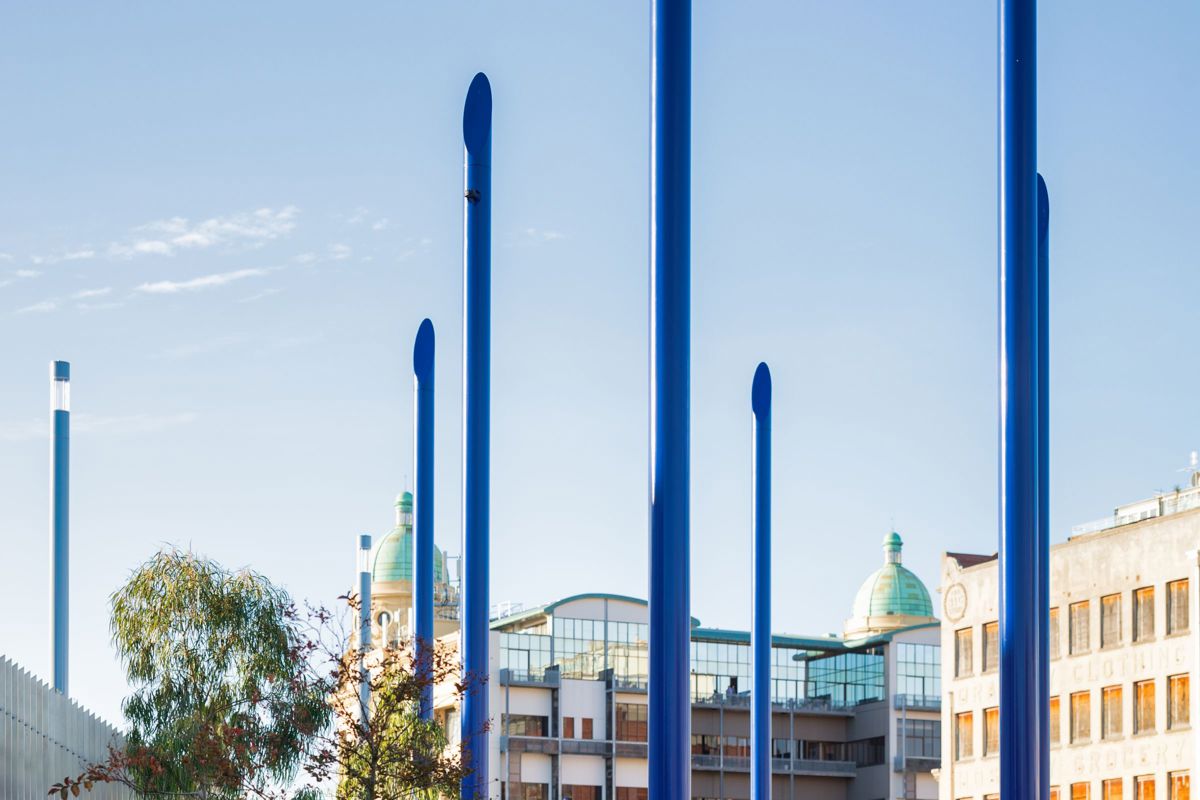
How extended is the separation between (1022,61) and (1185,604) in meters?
46.8

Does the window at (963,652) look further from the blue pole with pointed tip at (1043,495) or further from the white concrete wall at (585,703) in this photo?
the blue pole with pointed tip at (1043,495)

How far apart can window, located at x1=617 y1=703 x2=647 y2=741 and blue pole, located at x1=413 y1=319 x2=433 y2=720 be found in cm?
7474

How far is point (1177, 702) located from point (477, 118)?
4598 centimetres

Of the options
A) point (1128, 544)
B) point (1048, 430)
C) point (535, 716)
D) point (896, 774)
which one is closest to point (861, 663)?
point (896, 774)

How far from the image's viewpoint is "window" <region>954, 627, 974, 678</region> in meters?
79.1

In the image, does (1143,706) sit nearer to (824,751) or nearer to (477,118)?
(824,751)

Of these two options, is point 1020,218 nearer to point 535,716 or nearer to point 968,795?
point 968,795

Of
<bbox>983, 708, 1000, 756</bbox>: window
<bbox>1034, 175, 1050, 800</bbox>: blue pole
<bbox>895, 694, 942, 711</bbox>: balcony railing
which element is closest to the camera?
<bbox>1034, 175, 1050, 800</bbox>: blue pole

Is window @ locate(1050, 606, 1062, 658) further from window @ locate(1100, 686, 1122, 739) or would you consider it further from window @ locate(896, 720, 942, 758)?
window @ locate(896, 720, 942, 758)

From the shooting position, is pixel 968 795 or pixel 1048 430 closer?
pixel 1048 430

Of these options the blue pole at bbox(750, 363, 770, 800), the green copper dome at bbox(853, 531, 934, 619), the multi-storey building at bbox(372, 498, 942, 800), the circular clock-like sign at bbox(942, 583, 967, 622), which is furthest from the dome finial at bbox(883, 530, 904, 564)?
the blue pole at bbox(750, 363, 770, 800)

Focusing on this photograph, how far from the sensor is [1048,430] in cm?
2692

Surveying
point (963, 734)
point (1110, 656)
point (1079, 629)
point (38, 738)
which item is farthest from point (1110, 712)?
point (38, 738)

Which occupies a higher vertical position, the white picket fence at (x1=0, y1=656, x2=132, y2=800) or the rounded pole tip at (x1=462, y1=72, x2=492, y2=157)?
the rounded pole tip at (x1=462, y1=72, x2=492, y2=157)
